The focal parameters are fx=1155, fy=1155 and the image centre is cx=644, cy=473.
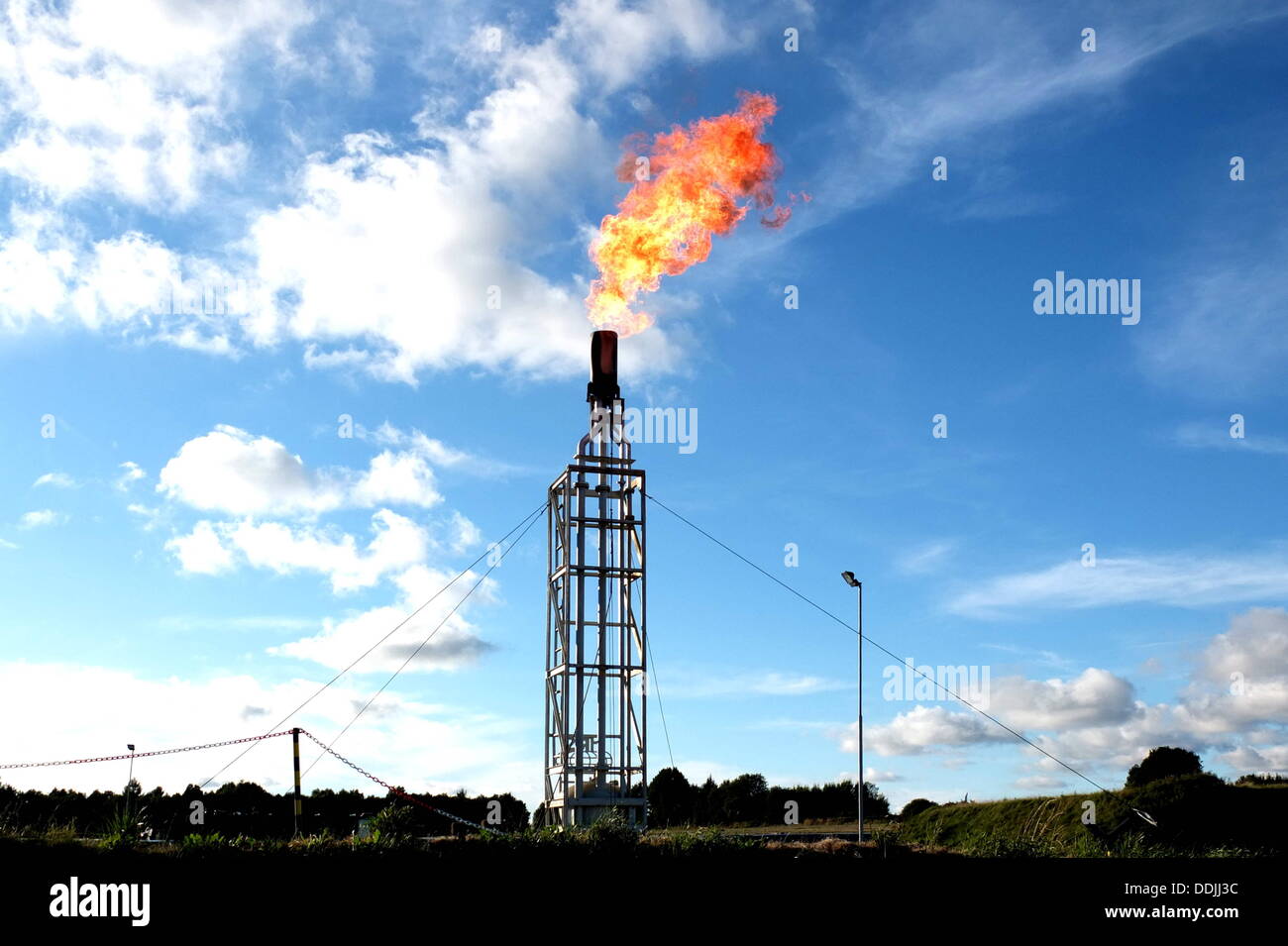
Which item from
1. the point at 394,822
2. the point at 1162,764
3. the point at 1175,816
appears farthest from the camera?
the point at 1162,764

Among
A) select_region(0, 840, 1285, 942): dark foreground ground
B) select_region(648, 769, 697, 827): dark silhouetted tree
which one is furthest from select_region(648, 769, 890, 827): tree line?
select_region(0, 840, 1285, 942): dark foreground ground

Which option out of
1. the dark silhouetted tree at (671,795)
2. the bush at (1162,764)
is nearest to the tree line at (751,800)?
the dark silhouetted tree at (671,795)

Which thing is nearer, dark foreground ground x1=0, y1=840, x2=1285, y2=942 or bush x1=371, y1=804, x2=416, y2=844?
dark foreground ground x1=0, y1=840, x2=1285, y2=942

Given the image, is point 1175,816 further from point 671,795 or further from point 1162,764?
point 671,795

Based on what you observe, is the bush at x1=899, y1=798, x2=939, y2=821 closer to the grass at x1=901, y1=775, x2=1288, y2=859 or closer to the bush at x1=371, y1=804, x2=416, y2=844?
the grass at x1=901, y1=775, x2=1288, y2=859

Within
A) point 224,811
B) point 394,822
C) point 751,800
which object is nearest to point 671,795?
point 751,800

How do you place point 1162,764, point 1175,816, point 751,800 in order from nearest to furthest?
point 1175,816, point 1162,764, point 751,800

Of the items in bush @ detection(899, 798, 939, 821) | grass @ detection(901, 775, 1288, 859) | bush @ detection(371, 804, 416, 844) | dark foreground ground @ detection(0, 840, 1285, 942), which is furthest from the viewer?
bush @ detection(899, 798, 939, 821)
